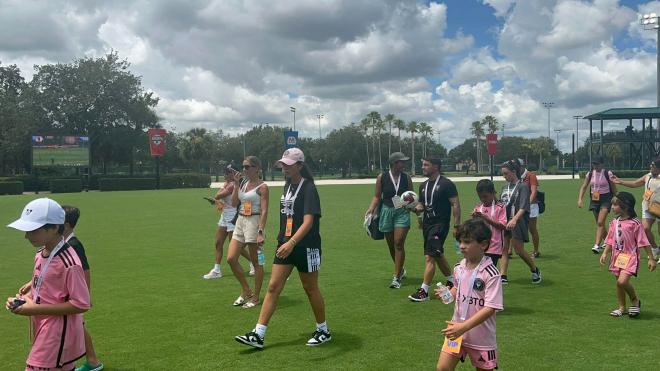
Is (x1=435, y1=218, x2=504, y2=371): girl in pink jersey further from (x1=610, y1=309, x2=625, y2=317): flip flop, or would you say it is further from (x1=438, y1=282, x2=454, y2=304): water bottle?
(x1=610, y1=309, x2=625, y2=317): flip flop

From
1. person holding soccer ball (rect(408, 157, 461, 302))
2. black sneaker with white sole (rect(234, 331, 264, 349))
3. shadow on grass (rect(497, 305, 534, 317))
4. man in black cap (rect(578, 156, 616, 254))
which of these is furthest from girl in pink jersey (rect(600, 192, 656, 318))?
man in black cap (rect(578, 156, 616, 254))

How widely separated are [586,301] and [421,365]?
3.33m

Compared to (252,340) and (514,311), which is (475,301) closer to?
(252,340)

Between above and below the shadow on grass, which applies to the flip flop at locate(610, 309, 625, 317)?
above

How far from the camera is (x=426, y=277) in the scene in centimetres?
707

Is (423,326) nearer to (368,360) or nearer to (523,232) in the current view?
(368,360)

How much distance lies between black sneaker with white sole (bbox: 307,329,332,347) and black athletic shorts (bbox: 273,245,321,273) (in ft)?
2.28

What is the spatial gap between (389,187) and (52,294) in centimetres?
549

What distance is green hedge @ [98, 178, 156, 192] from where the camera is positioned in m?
55.1

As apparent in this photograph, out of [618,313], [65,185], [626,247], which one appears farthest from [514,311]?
[65,185]

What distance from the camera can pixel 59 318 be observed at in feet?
9.96

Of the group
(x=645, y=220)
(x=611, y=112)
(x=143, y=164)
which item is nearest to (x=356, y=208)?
(x=645, y=220)

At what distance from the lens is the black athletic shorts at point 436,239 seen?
7.01 metres

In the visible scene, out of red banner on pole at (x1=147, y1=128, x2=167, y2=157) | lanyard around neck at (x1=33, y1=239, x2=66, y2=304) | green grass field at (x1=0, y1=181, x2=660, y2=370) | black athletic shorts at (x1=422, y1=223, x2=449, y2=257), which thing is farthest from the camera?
red banner on pole at (x1=147, y1=128, x2=167, y2=157)
